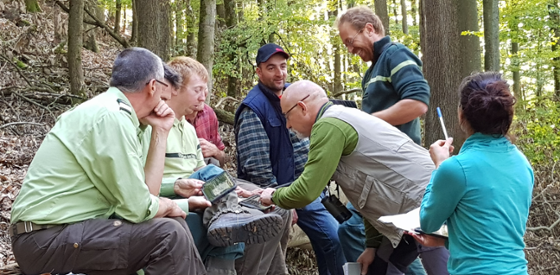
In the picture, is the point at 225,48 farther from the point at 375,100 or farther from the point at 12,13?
the point at 375,100

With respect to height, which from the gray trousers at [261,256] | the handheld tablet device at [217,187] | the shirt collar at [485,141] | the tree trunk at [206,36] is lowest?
the gray trousers at [261,256]

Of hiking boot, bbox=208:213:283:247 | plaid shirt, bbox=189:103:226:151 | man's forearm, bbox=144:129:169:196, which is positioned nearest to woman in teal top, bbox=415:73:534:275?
hiking boot, bbox=208:213:283:247

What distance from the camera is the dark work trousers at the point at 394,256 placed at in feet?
10.8

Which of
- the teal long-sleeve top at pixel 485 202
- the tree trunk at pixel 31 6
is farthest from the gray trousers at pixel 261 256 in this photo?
the tree trunk at pixel 31 6

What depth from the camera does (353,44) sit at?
164 inches

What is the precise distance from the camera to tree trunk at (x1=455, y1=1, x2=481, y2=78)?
7668 mm

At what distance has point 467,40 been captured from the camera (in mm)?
7668

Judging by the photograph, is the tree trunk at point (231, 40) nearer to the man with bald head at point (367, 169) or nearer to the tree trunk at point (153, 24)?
the tree trunk at point (153, 24)

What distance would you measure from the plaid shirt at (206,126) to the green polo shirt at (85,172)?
1994mm

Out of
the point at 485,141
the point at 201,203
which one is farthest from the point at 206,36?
the point at 485,141

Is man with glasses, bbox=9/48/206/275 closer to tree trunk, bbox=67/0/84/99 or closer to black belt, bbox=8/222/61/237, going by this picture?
black belt, bbox=8/222/61/237

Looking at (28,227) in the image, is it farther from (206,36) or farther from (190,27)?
(190,27)

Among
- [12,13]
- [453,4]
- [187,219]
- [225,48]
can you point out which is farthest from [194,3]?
[187,219]

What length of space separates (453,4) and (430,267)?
5.28 m
